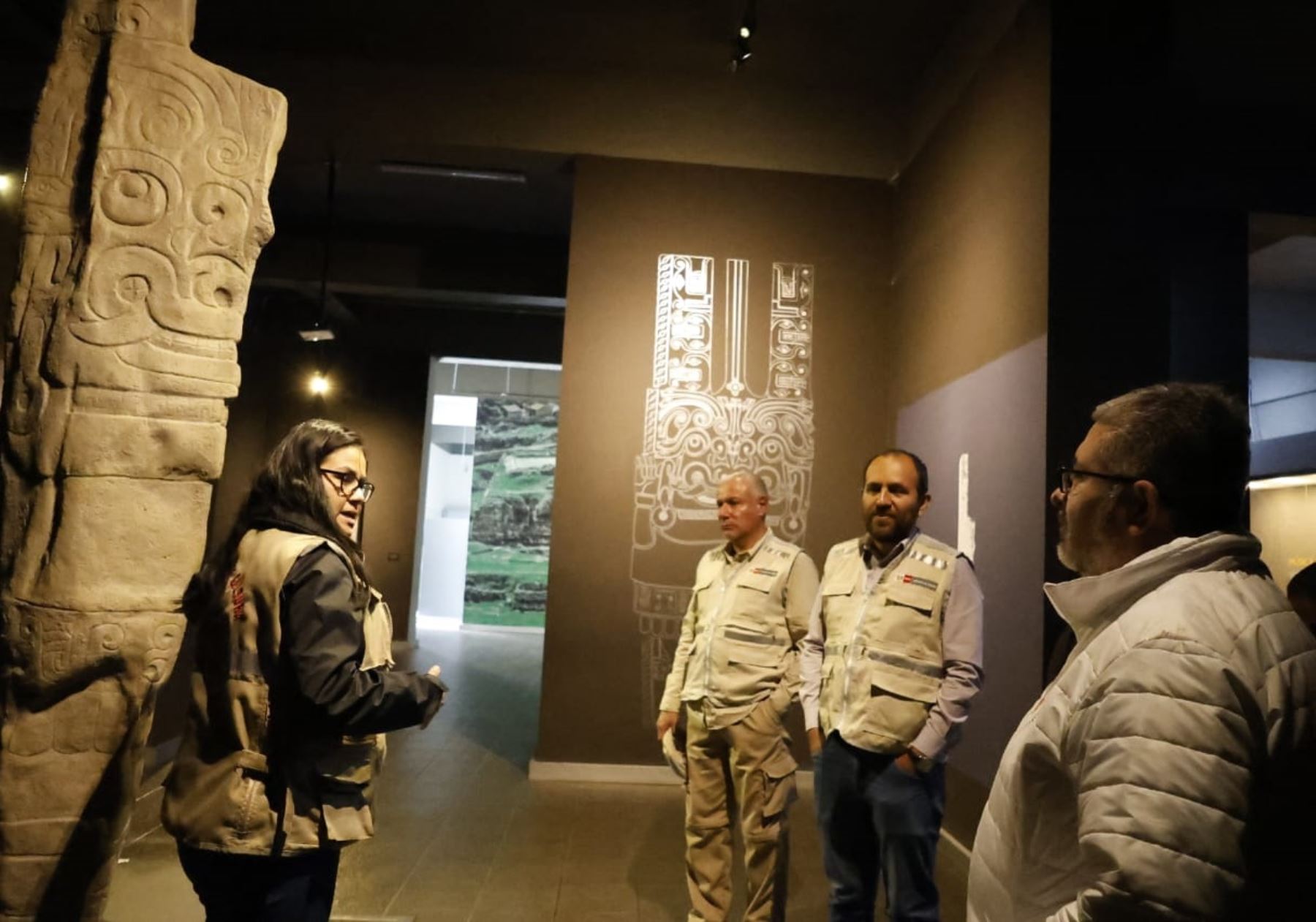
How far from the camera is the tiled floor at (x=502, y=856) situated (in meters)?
3.20

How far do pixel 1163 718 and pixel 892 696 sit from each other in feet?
4.94

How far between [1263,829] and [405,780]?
4648 mm

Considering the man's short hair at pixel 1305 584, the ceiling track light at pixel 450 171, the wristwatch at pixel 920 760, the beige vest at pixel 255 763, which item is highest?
the ceiling track light at pixel 450 171

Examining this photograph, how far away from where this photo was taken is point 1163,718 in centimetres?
90

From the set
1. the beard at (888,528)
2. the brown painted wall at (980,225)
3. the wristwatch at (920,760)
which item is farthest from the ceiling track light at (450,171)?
the wristwatch at (920,760)

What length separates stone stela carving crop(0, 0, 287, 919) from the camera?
2287mm

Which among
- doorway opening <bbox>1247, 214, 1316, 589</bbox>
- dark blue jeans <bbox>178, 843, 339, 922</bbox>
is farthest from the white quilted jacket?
doorway opening <bbox>1247, 214, 1316, 589</bbox>

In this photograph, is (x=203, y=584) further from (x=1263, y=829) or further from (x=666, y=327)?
(x=666, y=327)

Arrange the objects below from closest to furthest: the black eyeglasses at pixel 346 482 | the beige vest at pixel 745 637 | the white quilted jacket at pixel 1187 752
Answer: the white quilted jacket at pixel 1187 752
the black eyeglasses at pixel 346 482
the beige vest at pixel 745 637

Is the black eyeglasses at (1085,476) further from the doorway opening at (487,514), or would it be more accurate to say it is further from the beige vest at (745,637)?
the doorway opening at (487,514)

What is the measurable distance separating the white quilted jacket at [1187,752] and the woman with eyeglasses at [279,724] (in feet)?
3.98

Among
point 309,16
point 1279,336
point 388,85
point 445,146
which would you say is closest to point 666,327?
point 445,146

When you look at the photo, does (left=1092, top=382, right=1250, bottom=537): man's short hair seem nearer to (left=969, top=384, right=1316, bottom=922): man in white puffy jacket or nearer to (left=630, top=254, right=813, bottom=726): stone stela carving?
(left=969, top=384, right=1316, bottom=922): man in white puffy jacket

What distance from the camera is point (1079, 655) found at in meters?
1.10
